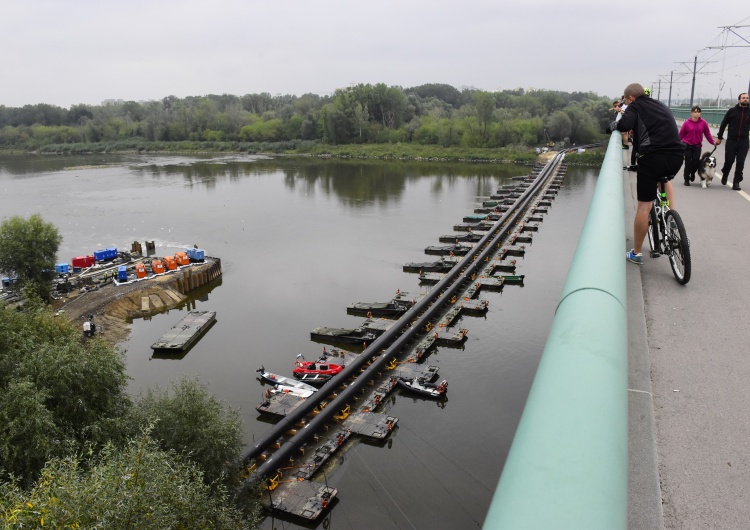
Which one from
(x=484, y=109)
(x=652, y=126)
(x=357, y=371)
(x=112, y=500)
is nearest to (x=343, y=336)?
(x=357, y=371)

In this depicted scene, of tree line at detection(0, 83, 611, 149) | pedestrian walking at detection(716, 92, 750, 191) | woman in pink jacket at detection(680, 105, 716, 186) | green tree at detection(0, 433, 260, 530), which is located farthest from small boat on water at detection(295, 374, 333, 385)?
tree line at detection(0, 83, 611, 149)

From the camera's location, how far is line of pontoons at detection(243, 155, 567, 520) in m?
13.0

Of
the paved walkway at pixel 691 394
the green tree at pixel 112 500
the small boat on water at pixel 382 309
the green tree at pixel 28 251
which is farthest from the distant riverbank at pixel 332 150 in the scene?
the paved walkway at pixel 691 394

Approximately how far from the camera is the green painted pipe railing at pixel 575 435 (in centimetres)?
80

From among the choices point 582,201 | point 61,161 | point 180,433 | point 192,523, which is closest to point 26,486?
point 180,433

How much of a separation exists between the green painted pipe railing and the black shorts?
120 inches

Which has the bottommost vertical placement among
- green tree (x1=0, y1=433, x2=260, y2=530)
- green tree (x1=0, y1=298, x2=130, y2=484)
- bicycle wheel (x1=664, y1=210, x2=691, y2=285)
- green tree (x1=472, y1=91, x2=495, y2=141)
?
green tree (x1=0, y1=298, x2=130, y2=484)

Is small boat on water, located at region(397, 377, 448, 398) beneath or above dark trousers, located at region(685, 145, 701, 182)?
beneath

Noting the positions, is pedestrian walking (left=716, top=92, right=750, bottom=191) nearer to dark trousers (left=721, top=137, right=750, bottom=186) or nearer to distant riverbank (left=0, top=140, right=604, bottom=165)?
dark trousers (left=721, top=137, right=750, bottom=186)

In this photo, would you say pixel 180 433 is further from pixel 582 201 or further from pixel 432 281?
pixel 582 201

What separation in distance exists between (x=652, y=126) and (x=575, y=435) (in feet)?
12.0

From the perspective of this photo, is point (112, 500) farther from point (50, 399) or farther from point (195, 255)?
point (195, 255)

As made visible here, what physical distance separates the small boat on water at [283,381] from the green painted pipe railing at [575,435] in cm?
1633

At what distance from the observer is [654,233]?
4191 millimetres
